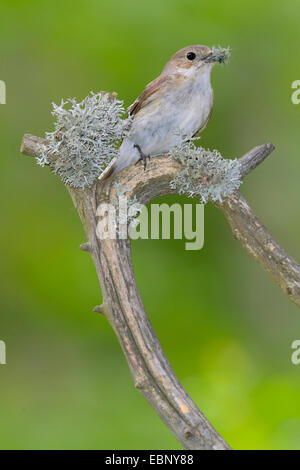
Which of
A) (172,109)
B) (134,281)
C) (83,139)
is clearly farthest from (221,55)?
(134,281)

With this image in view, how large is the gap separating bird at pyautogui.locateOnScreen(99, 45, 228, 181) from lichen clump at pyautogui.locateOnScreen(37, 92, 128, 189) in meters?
0.14

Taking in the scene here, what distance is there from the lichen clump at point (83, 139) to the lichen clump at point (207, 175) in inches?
9.6

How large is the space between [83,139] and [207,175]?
403mm

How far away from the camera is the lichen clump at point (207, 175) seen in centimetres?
218

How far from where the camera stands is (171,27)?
3.69 metres

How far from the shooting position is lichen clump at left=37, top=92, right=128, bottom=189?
2.16 m

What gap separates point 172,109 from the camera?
95.2 inches

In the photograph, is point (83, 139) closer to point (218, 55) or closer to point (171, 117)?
point (171, 117)
